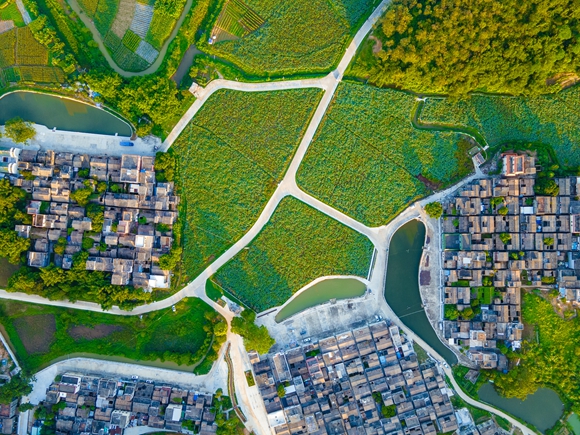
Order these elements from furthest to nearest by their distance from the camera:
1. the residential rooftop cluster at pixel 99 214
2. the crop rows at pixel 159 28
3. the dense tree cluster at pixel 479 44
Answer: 1. the crop rows at pixel 159 28
2. the residential rooftop cluster at pixel 99 214
3. the dense tree cluster at pixel 479 44

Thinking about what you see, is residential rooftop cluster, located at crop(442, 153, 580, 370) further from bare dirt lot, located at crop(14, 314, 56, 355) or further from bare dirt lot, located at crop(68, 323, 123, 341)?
bare dirt lot, located at crop(14, 314, 56, 355)

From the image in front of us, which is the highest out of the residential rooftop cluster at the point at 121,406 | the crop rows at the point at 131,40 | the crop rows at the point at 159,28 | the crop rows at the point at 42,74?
the crop rows at the point at 159,28

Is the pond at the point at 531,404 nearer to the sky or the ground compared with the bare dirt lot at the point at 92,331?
nearer to the ground

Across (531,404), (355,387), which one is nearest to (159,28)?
(355,387)

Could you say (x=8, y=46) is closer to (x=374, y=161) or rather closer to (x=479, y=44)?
(x=374, y=161)

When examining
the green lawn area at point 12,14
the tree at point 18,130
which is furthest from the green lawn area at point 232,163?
the green lawn area at point 12,14

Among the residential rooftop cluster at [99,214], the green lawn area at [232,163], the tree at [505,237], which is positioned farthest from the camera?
the green lawn area at [232,163]

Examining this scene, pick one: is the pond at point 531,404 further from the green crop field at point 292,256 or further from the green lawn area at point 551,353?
the green crop field at point 292,256
